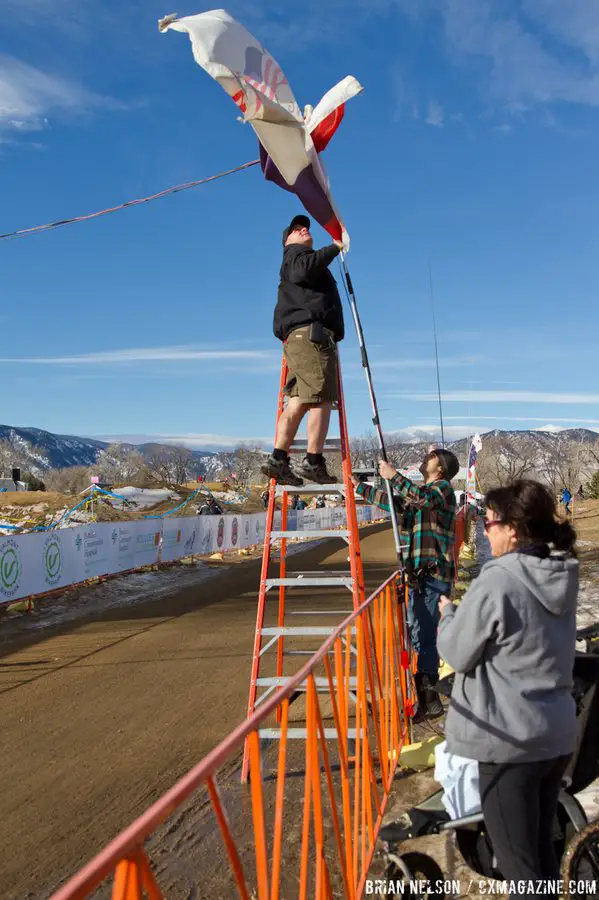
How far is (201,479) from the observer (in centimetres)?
6725

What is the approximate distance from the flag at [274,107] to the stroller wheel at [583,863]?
366 centimetres

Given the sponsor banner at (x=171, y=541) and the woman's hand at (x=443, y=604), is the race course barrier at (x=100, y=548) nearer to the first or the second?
the sponsor banner at (x=171, y=541)

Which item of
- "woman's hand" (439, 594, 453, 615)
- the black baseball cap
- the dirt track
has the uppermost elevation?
the black baseball cap

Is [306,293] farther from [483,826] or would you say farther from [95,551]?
[95,551]

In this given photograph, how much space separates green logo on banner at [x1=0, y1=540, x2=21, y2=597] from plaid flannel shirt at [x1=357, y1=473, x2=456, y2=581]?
9.33 metres

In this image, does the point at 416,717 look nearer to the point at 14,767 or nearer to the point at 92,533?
the point at 14,767

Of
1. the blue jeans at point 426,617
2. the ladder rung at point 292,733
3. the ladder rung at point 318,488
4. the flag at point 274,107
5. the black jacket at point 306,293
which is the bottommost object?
the ladder rung at point 292,733

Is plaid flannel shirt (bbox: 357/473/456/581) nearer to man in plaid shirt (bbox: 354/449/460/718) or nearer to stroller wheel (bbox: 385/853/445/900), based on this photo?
man in plaid shirt (bbox: 354/449/460/718)

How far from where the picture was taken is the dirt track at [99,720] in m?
4.71

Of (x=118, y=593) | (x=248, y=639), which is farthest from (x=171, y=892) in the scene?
(x=118, y=593)

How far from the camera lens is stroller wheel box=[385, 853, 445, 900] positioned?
3268mm

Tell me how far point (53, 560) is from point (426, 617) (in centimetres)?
1101

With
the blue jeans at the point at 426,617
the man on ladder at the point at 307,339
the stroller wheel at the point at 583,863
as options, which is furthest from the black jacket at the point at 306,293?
the stroller wheel at the point at 583,863

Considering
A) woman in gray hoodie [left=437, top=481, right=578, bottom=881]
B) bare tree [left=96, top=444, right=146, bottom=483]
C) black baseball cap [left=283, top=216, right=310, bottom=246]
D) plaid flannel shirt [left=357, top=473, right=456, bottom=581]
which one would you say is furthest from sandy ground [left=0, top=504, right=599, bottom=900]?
bare tree [left=96, top=444, right=146, bottom=483]
